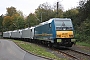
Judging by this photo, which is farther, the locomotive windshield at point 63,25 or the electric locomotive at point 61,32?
the locomotive windshield at point 63,25

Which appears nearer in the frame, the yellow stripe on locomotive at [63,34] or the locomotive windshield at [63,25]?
the yellow stripe on locomotive at [63,34]

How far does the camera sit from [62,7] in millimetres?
96750

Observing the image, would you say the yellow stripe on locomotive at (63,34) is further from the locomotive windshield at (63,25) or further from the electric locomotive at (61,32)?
the locomotive windshield at (63,25)

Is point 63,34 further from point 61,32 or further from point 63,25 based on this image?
point 63,25

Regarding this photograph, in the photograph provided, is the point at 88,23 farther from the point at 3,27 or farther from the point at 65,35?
the point at 3,27

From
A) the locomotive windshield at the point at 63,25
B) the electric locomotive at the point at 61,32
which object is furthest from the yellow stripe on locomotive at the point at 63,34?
the locomotive windshield at the point at 63,25

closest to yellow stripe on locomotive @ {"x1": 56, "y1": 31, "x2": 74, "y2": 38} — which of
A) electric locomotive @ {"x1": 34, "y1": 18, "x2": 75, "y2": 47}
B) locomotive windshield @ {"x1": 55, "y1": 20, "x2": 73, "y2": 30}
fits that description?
electric locomotive @ {"x1": 34, "y1": 18, "x2": 75, "y2": 47}

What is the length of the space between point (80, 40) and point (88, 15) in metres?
7.60

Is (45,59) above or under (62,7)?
under

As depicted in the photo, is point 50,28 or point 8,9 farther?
point 8,9

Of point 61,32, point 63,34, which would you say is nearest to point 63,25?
point 61,32

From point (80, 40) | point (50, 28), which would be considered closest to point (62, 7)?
point (80, 40)

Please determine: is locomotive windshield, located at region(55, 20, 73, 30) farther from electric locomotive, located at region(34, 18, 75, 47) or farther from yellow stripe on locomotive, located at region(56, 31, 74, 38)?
yellow stripe on locomotive, located at region(56, 31, 74, 38)

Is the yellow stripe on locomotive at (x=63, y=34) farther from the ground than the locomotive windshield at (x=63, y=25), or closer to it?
closer to it
